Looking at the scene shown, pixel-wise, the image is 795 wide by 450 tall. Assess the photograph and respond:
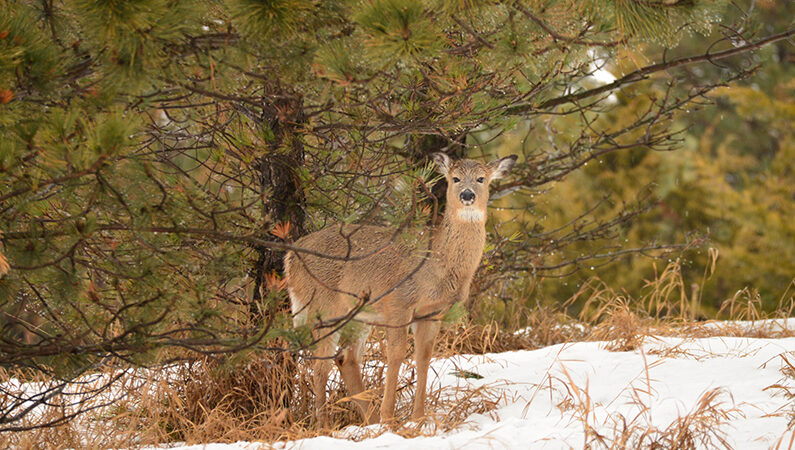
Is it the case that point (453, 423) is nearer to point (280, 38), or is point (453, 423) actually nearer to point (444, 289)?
point (444, 289)

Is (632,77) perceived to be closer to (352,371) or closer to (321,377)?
(352,371)

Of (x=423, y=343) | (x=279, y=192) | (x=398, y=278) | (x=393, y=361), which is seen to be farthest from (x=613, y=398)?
(x=279, y=192)

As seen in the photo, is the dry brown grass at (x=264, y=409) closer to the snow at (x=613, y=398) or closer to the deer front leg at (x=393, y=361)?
the snow at (x=613, y=398)

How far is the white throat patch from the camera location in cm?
476

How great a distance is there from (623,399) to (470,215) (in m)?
1.49

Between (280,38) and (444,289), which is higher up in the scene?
(280,38)

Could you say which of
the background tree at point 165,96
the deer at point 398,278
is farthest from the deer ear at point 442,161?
the background tree at point 165,96

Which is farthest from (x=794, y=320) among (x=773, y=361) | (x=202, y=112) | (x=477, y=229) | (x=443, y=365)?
(x=202, y=112)

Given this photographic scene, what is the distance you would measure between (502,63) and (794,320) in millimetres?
5894

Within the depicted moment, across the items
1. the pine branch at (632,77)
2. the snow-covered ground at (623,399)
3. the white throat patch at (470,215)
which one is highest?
the pine branch at (632,77)

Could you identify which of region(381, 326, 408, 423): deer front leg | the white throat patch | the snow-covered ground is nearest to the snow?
the snow-covered ground

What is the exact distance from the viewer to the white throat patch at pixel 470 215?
15.6ft

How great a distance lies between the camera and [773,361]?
5.32 meters

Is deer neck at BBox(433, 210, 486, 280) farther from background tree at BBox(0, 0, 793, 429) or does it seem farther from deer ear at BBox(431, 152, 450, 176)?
deer ear at BBox(431, 152, 450, 176)
